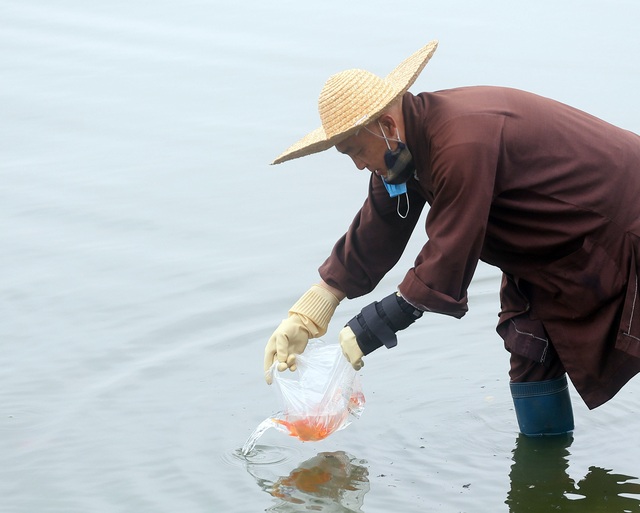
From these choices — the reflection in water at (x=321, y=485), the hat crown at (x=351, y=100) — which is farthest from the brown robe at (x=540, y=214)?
the reflection in water at (x=321, y=485)

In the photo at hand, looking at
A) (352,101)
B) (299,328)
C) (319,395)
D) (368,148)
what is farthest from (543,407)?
(352,101)

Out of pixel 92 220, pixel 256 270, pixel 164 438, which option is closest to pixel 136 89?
pixel 92 220

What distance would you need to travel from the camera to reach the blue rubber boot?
158 inches

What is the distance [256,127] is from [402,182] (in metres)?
4.80

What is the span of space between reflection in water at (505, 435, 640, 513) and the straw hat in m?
1.38

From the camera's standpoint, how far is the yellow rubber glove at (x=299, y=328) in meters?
3.87

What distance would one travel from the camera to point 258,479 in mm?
4020

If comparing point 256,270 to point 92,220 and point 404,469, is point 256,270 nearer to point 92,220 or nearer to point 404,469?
point 92,220

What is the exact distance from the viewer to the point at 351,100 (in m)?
3.31

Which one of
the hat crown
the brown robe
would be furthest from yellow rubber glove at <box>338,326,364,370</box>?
the hat crown

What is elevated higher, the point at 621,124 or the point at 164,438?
the point at 621,124

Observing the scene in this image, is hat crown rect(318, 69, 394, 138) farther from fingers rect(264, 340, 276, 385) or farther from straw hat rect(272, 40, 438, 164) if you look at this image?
fingers rect(264, 340, 276, 385)

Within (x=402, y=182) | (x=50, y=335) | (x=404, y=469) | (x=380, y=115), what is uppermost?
(x=380, y=115)

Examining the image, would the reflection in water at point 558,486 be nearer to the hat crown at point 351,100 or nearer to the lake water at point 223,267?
the lake water at point 223,267
